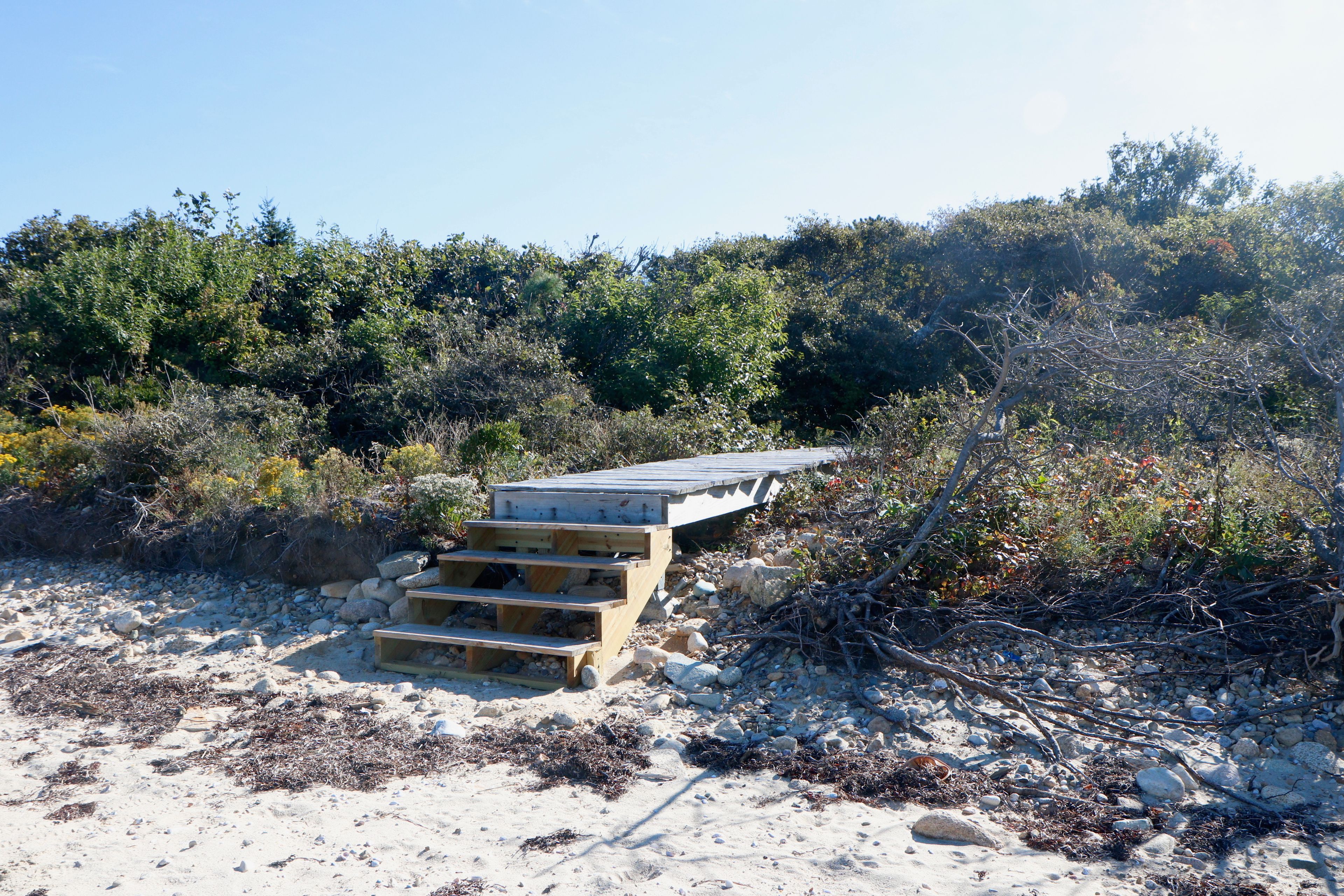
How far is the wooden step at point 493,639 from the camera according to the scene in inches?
202

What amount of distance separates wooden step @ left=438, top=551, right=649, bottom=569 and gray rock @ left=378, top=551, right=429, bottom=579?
35cm

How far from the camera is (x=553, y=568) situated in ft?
19.1

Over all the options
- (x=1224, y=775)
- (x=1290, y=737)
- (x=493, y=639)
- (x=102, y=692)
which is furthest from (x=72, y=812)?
(x=1290, y=737)

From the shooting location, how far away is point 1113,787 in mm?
3773

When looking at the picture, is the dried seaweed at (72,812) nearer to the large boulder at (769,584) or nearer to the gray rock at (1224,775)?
the large boulder at (769,584)

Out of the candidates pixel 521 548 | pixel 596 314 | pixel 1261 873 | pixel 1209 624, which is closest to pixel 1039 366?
pixel 1209 624

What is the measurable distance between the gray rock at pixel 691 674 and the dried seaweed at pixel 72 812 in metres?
2.86

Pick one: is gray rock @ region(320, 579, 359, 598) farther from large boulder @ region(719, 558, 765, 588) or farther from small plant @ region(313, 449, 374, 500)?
large boulder @ region(719, 558, 765, 588)

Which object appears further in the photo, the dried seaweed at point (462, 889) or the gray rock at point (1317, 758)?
the gray rock at point (1317, 758)

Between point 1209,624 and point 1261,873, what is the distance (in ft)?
7.01

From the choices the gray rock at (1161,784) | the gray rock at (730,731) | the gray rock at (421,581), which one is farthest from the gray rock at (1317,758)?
the gray rock at (421,581)

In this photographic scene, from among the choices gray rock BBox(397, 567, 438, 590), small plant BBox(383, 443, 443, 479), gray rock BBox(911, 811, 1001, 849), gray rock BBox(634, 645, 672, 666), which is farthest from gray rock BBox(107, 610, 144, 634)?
gray rock BBox(911, 811, 1001, 849)

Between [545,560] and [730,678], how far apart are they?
5.00ft

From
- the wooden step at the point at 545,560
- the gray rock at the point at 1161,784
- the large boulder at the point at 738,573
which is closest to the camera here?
the gray rock at the point at 1161,784
